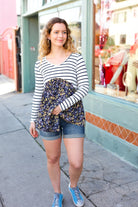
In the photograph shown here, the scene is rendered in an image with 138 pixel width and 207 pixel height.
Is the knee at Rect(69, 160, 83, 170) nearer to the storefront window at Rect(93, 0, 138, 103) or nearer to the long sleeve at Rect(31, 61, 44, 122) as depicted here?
the long sleeve at Rect(31, 61, 44, 122)

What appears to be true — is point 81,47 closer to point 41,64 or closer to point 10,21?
point 41,64

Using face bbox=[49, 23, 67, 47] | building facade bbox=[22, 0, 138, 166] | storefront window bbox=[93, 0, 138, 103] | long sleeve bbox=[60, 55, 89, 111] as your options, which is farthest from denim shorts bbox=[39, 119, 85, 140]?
storefront window bbox=[93, 0, 138, 103]

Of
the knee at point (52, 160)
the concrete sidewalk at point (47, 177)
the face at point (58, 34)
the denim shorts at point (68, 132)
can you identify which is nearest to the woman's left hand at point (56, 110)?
the denim shorts at point (68, 132)

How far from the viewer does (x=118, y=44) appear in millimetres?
4355

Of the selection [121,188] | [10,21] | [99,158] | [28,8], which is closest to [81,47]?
[99,158]

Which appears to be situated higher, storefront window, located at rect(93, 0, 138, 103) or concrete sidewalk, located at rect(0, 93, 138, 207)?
storefront window, located at rect(93, 0, 138, 103)

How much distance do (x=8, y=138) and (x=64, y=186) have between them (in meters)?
2.18

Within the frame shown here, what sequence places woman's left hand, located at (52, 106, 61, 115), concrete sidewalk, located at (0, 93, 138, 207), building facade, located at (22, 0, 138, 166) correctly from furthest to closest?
building facade, located at (22, 0, 138, 166) < concrete sidewalk, located at (0, 93, 138, 207) < woman's left hand, located at (52, 106, 61, 115)

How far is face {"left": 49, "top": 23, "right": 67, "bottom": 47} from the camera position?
245 cm

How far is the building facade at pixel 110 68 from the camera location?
12.9 feet

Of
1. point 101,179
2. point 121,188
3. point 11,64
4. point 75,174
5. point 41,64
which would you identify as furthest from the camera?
point 11,64

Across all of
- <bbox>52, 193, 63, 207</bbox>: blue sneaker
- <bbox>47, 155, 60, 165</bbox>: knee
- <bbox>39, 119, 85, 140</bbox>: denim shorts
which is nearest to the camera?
<bbox>39, 119, 85, 140</bbox>: denim shorts

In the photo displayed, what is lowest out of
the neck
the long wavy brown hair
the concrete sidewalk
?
the concrete sidewalk

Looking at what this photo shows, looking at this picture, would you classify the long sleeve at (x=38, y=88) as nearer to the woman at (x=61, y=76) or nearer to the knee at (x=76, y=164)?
the woman at (x=61, y=76)
